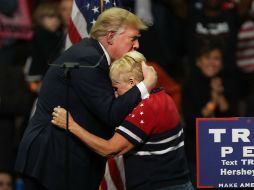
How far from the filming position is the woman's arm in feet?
21.0

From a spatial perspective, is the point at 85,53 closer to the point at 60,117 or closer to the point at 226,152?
the point at 60,117

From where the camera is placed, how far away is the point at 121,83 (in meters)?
6.50

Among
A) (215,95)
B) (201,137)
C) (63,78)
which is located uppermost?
(63,78)

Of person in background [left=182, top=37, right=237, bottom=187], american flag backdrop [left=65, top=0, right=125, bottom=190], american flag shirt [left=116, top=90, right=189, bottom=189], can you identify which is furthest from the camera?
person in background [left=182, top=37, right=237, bottom=187]

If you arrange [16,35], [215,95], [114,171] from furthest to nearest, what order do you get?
1. [16,35]
2. [215,95]
3. [114,171]

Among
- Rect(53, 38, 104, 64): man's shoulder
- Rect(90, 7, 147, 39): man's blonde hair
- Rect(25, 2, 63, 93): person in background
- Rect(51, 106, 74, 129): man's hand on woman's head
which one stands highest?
Rect(90, 7, 147, 39): man's blonde hair

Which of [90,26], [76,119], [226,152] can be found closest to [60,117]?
[76,119]

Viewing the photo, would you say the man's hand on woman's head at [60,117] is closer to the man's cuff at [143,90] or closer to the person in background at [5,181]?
the man's cuff at [143,90]

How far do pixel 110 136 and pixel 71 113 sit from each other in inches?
11.6

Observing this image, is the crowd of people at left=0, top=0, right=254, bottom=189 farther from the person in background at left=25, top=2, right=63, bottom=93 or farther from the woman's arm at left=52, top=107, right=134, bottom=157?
the woman's arm at left=52, top=107, right=134, bottom=157

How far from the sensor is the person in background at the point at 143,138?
→ 6359 mm

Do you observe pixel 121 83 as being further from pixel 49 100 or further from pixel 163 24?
pixel 163 24

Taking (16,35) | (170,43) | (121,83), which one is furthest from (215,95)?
(121,83)

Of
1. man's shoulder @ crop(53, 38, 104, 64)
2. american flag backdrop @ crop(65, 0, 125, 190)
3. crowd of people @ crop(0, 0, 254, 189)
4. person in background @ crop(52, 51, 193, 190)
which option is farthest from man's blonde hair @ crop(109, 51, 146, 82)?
crowd of people @ crop(0, 0, 254, 189)
